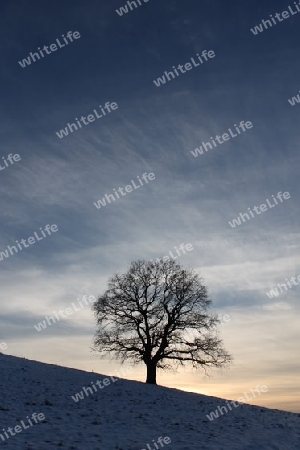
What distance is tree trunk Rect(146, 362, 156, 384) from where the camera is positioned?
1403 inches

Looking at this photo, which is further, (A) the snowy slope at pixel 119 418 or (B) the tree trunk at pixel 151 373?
(B) the tree trunk at pixel 151 373

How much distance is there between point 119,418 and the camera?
836 inches

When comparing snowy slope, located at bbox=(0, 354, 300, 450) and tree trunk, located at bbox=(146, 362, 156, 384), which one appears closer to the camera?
snowy slope, located at bbox=(0, 354, 300, 450)

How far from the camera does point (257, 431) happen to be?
73.0 ft

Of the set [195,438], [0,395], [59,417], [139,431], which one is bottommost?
[195,438]

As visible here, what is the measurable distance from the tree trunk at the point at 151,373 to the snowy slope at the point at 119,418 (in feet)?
13.6

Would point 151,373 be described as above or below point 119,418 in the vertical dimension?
above

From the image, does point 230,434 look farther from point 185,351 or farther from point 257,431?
point 185,351

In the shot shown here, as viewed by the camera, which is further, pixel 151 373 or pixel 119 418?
pixel 151 373

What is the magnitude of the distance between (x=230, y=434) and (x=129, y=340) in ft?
54.1

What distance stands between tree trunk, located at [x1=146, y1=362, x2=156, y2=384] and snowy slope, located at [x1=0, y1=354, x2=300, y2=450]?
416 cm

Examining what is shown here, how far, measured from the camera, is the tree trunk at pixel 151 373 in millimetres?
35625

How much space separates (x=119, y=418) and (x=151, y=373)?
15038 millimetres

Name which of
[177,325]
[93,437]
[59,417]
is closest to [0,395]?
[59,417]
